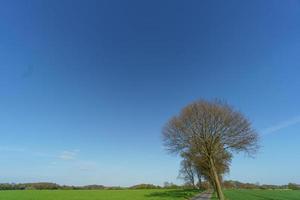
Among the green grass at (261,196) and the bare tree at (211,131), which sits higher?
the bare tree at (211,131)

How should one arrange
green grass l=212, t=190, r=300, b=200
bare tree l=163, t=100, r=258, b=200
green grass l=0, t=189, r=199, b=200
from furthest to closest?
1. green grass l=212, t=190, r=300, b=200
2. green grass l=0, t=189, r=199, b=200
3. bare tree l=163, t=100, r=258, b=200

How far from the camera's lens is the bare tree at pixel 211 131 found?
25.2m

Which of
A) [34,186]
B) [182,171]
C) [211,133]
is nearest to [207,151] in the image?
[211,133]

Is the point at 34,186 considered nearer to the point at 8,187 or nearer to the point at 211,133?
the point at 8,187

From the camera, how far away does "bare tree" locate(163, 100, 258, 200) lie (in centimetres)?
2523

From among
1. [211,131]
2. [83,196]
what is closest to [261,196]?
[211,131]

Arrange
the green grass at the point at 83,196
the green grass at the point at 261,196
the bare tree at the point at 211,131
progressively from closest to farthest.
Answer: the bare tree at the point at 211,131 < the green grass at the point at 83,196 < the green grass at the point at 261,196

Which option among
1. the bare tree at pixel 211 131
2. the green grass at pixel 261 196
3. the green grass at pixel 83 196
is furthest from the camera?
the green grass at pixel 261 196

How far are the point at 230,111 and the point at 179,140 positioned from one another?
24.4 feet

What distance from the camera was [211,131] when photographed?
86.9 ft

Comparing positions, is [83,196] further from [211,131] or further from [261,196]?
[261,196]

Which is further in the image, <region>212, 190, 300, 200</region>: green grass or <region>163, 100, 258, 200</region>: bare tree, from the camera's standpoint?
<region>212, 190, 300, 200</region>: green grass

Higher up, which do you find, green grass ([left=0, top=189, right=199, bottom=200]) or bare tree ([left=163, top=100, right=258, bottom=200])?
bare tree ([left=163, top=100, right=258, bottom=200])

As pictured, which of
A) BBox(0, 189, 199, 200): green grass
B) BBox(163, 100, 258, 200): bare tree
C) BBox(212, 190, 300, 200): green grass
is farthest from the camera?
BBox(212, 190, 300, 200): green grass
